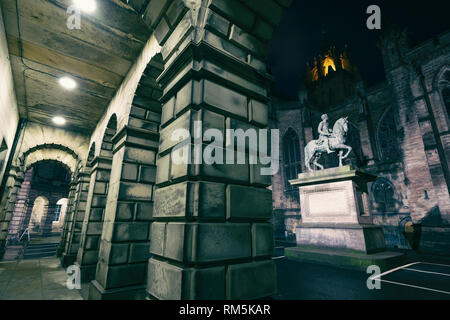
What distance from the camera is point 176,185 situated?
7.23 feet

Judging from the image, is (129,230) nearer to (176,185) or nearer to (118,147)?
(118,147)

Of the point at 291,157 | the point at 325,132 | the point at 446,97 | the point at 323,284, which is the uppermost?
the point at 446,97

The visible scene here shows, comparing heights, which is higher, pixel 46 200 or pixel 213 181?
pixel 46 200

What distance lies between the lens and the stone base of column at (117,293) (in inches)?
137

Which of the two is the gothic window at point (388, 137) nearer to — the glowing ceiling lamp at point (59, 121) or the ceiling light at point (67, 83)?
the ceiling light at point (67, 83)

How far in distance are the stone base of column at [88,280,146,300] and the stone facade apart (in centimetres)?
1417

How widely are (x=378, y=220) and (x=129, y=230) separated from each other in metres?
17.6

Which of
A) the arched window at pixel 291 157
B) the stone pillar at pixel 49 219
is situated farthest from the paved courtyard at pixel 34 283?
the stone pillar at pixel 49 219

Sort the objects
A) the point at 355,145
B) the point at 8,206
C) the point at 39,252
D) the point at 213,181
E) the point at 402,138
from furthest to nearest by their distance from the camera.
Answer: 1. the point at 355,145
2. the point at 402,138
3. the point at 39,252
4. the point at 8,206
5. the point at 213,181

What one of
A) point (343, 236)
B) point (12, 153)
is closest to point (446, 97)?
point (343, 236)

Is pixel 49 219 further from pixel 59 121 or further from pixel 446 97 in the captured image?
pixel 446 97

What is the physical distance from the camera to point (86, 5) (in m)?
3.74

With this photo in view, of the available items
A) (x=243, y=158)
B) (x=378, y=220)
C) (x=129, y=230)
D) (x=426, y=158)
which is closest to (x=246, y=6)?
(x=243, y=158)

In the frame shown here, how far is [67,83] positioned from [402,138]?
18810 millimetres
